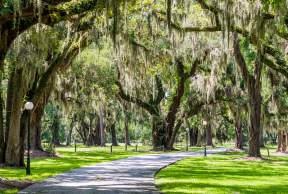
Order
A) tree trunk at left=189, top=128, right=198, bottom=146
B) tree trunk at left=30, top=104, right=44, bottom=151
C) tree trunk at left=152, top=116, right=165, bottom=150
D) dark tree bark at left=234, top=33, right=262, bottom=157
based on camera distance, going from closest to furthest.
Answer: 1. dark tree bark at left=234, top=33, right=262, bottom=157
2. tree trunk at left=30, top=104, right=44, bottom=151
3. tree trunk at left=152, top=116, right=165, bottom=150
4. tree trunk at left=189, top=128, right=198, bottom=146

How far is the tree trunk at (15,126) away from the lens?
18.2 metres

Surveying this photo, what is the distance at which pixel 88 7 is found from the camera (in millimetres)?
12625

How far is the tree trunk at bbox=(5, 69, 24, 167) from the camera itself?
18.2 meters

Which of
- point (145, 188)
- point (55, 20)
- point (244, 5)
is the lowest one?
point (145, 188)

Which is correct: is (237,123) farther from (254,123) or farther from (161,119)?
(254,123)

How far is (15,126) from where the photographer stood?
60.3 feet

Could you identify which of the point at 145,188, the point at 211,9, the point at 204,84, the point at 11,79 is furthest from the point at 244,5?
the point at 204,84

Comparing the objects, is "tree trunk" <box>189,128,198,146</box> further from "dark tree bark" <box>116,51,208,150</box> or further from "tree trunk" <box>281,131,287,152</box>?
"dark tree bark" <box>116,51,208,150</box>

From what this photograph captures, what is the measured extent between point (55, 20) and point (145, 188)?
488 centimetres

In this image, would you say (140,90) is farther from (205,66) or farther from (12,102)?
(12,102)

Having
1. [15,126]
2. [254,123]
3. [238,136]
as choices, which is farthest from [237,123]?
[15,126]

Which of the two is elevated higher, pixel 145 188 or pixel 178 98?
pixel 178 98

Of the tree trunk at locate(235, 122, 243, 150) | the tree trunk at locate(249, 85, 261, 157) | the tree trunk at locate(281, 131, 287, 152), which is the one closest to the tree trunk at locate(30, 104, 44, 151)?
the tree trunk at locate(249, 85, 261, 157)

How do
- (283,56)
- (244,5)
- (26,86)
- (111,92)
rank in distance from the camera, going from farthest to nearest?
(111,92) < (283,56) < (26,86) < (244,5)
